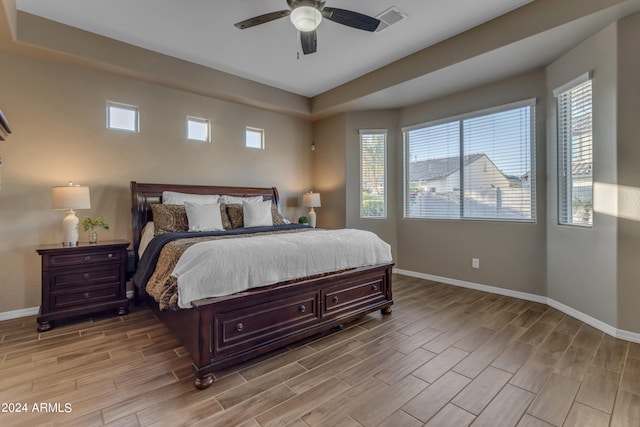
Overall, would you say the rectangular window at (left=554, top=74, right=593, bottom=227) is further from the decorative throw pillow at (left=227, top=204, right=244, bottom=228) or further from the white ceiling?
the decorative throw pillow at (left=227, top=204, right=244, bottom=228)

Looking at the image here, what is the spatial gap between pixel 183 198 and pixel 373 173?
10.2ft

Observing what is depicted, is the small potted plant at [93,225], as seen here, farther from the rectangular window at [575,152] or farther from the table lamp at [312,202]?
the rectangular window at [575,152]

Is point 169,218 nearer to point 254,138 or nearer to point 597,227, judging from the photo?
point 254,138

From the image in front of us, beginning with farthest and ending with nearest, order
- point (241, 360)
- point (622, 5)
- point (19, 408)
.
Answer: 1. point (622, 5)
2. point (241, 360)
3. point (19, 408)

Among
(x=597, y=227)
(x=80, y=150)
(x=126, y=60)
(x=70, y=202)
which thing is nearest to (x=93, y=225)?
(x=70, y=202)

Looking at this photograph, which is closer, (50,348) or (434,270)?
(50,348)

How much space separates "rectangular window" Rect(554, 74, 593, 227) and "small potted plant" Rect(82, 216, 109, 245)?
5.14 metres

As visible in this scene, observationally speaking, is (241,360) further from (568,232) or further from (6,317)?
(568,232)

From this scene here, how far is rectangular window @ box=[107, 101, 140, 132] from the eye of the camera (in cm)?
381

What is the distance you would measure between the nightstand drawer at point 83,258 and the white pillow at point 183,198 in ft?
2.81

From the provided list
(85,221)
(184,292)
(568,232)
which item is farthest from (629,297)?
(85,221)

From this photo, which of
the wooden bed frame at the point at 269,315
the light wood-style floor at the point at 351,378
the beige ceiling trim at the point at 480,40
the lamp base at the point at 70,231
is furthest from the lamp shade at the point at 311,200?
the lamp base at the point at 70,231

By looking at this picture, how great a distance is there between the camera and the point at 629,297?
8.81 ft

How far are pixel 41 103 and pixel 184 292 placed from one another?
3055 mm
